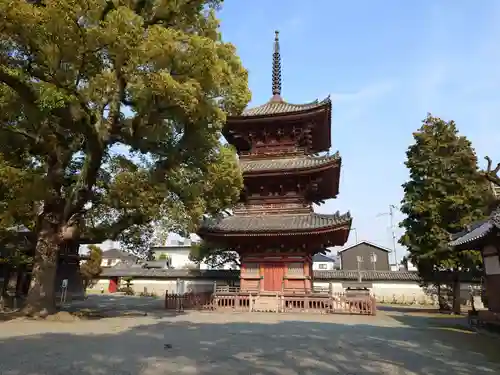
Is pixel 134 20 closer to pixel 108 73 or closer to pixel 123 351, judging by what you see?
pixel 108 73

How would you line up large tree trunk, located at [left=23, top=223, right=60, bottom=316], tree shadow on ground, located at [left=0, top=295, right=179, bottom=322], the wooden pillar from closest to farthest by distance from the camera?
the wooden pillar → large tree trunk, located at [left=23, top=223, right=60, bottom=316] → tree shadow on ground, located at [left=0, top=295, right=179, bottom=322]

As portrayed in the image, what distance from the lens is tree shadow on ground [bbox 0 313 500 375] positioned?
6.06 meters

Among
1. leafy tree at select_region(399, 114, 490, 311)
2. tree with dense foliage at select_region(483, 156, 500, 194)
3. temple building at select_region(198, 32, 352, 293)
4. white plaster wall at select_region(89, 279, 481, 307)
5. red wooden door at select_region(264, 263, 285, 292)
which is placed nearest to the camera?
tree with dense foliage at select_region(483, 156, 500, 194)

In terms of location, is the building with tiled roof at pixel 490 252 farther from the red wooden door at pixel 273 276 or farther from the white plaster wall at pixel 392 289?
the white plaster wall at pixel 392 289

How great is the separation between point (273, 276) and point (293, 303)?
180cm

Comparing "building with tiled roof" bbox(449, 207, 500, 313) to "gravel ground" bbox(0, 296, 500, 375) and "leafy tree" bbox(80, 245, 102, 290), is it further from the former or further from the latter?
"leafy tree" bbox(80, 245, 102, 290)

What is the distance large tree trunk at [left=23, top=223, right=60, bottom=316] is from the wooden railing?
24.7 ft

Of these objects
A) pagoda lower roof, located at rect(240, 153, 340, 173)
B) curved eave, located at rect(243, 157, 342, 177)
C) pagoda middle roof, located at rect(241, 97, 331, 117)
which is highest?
pagoda middle roof, located at rect(241, 97, 331, 117)

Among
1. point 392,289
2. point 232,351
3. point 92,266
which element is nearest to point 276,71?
point 232,351

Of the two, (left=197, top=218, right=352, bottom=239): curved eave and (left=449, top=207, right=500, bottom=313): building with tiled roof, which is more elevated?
(left=197, top=218, right=352, bottom=239): curved eave

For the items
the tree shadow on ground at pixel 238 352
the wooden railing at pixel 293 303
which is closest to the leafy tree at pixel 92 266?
the wooden railing at pixel 293 303

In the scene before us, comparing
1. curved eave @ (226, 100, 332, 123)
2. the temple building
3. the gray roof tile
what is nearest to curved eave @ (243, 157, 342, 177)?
the temple building

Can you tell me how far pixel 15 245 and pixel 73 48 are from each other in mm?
14221

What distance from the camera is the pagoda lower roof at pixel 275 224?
58.6ft
